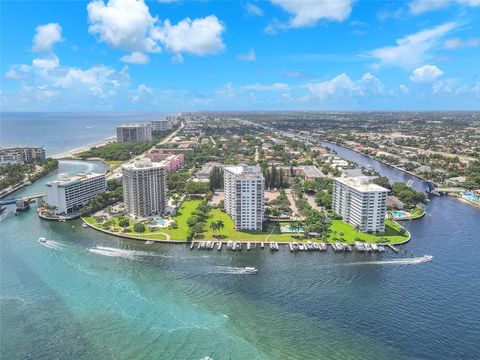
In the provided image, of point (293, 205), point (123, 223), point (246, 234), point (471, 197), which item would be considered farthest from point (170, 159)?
point (471, 197)

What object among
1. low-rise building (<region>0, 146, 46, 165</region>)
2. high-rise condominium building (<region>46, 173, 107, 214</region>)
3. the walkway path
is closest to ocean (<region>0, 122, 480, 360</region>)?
high-rise condominium building (<region>46, 173, 107, 214</region>)

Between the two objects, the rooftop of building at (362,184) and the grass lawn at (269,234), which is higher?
the rooftop of building at (362,184)

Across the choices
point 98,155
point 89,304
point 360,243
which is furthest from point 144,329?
point 98,155

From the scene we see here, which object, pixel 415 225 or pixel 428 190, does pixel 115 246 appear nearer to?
pixel 415 225

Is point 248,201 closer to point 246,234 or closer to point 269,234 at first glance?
point 246,234

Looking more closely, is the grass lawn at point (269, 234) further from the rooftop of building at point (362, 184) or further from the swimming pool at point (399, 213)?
the rooftop of building at point (362, 184)

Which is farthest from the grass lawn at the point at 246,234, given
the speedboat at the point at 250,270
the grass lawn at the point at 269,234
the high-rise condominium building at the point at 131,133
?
the high-rise condominium building at the point at 131,133

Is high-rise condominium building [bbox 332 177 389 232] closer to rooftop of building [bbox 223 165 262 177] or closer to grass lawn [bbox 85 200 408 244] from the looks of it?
grass lawn [bbox 85 200 408 244]
